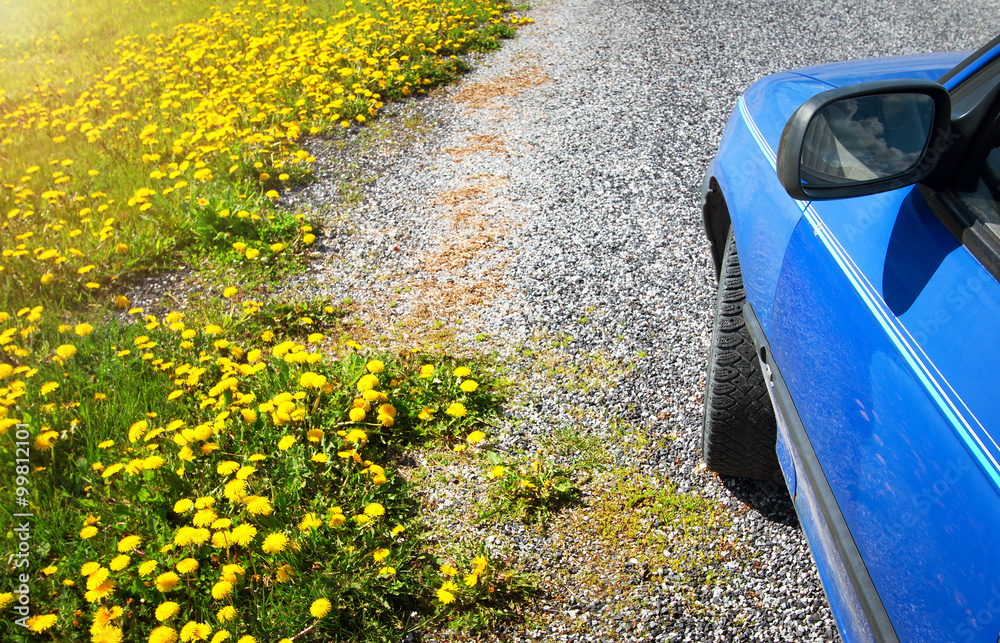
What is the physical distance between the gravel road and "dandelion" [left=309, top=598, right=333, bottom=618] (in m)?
0.42

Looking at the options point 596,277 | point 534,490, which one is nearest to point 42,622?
point 534,490

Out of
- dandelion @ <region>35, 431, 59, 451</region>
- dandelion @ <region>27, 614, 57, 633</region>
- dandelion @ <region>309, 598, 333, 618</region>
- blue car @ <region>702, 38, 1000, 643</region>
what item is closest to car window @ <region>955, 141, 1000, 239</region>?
blue car @ <region>702, 38, 1000, 643</region>

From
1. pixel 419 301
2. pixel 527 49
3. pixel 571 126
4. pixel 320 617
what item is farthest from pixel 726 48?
pixel 320 617

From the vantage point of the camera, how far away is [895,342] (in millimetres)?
1350

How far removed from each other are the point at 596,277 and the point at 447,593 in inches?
92.0

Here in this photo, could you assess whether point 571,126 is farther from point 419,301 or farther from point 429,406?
point 429,406

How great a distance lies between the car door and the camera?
110 cm

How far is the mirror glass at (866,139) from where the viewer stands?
1.48 m

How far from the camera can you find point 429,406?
10.2ft

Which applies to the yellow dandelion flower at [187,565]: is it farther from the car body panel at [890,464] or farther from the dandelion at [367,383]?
the car body panel at [890,464]

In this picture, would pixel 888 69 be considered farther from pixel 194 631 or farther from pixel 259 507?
pixel 194 631

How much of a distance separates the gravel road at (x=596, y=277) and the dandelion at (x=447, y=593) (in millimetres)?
150

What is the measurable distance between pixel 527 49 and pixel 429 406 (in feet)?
19.9

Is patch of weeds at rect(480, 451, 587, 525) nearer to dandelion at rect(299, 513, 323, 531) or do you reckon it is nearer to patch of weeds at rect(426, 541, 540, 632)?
patch of weeds at rect(426, 541, 540, 632)
